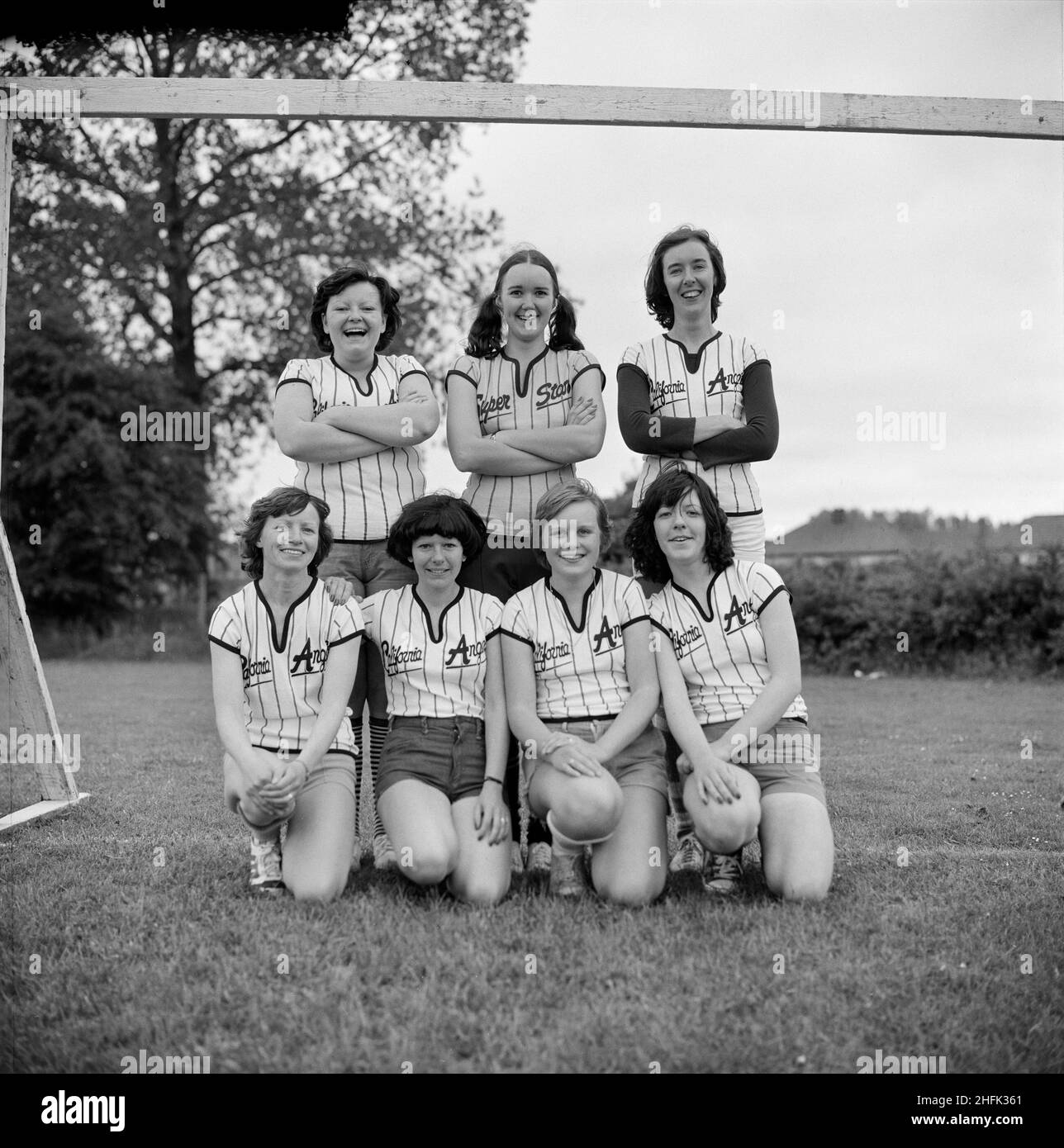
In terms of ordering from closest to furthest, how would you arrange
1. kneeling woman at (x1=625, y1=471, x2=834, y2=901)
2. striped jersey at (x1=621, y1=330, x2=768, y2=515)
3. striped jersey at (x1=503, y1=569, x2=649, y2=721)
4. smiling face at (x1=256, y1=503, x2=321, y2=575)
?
kneeling woman at (x1=625, y1=471, x2=834, y2=901) < smiling face at (x1=256, y1=503, x2=321, y2=575) < striped jersey at (x1=503, y1=569, x2=649, y2=721) < striped jersey at (x1=621, y1=330, x2=768, y2=515)

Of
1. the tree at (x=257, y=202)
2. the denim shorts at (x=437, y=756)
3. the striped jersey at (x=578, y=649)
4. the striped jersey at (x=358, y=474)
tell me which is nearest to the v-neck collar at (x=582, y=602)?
the striped jersey at (x=578, y=649)

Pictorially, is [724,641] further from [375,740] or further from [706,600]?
[375,740]

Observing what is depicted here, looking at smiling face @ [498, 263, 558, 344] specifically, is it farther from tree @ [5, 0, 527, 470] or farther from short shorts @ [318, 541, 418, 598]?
tree @ [5, 0, 527, 470]

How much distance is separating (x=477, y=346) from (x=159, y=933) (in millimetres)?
2179

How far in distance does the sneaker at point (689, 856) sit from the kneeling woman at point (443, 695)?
2.20ft

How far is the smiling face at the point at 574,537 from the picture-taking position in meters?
3.35

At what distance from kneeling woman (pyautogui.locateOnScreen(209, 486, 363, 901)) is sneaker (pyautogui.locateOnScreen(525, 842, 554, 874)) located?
611 mm

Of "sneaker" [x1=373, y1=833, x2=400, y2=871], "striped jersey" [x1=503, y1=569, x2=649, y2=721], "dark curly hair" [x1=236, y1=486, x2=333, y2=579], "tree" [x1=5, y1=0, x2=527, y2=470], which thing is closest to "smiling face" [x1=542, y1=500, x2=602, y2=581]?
"striped jersey" [x1=503, y1=569, x2=649, y2=721]

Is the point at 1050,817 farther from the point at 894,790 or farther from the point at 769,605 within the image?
the point at 769,605

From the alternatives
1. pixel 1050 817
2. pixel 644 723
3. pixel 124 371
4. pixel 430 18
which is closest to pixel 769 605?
pixel 644 723

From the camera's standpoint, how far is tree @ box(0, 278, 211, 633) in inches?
711

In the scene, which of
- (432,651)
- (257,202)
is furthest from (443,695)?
(257,202)

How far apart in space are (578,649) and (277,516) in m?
1.06

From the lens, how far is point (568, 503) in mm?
3357
